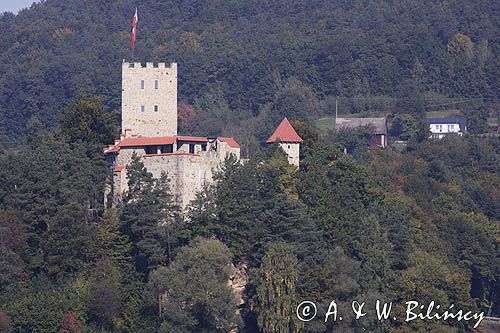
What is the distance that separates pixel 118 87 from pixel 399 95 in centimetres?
2366

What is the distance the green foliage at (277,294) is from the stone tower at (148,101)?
31.4 ft

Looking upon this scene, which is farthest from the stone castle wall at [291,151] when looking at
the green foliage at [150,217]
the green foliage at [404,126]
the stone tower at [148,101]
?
the green foliage at [404,126]

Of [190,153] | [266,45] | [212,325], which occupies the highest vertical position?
[266,45]

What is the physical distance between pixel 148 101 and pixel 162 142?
3.38 metres

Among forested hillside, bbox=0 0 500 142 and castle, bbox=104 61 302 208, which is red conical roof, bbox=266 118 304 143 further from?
forested hillside, bbox=0 0 500 142

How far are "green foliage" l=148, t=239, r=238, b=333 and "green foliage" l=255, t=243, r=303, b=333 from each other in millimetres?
1178

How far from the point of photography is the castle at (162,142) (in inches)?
1965

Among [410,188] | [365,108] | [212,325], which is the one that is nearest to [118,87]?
[365,108]

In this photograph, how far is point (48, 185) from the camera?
51.4 metres

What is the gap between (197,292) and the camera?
46031mm

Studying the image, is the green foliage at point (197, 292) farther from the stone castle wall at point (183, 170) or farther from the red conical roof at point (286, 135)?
the red conical roof at point (286, 135)

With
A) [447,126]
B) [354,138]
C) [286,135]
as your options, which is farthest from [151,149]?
[447,126]

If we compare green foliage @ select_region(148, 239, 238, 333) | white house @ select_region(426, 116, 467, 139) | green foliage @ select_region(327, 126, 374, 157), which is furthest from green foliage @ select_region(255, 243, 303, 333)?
white house @ select_region(426, 116, 467, 139)

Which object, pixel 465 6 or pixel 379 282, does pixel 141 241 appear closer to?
pixel 379 282
